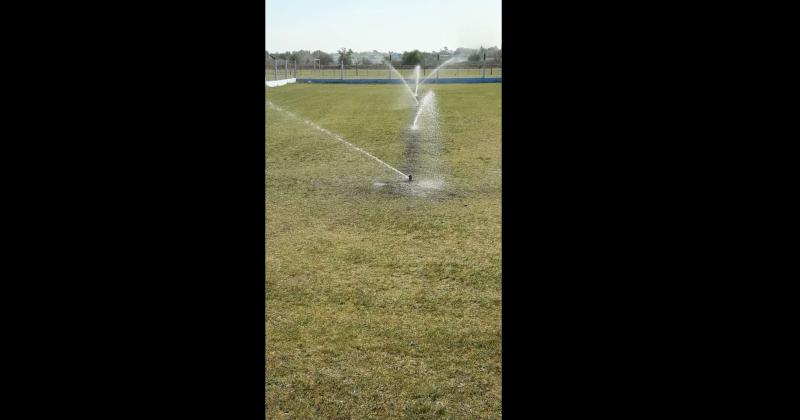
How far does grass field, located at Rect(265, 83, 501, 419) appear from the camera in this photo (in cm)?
372

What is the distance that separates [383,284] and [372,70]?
135 feet

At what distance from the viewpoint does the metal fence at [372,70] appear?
39.4 m

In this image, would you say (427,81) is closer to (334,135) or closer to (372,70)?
(372,70)

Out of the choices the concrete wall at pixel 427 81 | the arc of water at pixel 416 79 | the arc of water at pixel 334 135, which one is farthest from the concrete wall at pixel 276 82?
the arc of water at pixel 334 135

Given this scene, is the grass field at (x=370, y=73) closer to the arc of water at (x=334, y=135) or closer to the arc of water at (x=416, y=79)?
the arc of water at (x=416, y=79)

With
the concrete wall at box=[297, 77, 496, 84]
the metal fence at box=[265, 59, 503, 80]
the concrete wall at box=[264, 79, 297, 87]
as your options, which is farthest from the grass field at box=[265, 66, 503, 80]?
the concrete wall at box=[264, 79, 297, 87]

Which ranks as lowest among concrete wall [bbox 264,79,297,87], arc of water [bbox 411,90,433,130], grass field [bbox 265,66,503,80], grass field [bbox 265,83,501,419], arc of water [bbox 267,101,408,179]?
grass field [bbox 265,83,501,419]

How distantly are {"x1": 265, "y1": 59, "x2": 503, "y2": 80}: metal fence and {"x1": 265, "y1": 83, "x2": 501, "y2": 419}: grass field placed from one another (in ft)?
90.1

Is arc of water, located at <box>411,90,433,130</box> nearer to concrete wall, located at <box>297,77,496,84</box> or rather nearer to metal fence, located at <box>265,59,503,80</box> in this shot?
concrete wall, located at <box>297,77,496,84</box>

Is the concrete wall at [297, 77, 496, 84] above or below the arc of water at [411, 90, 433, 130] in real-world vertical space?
above
